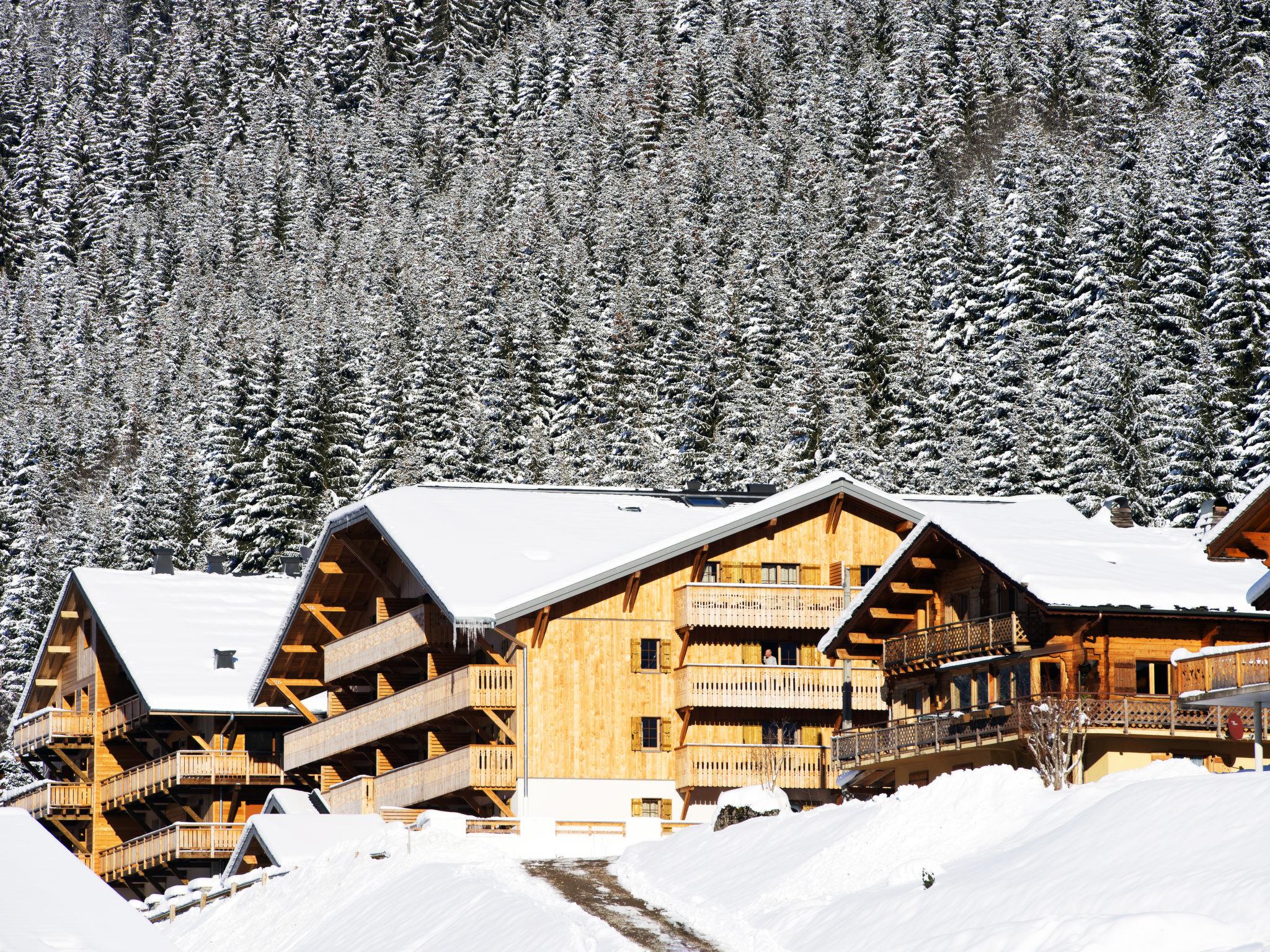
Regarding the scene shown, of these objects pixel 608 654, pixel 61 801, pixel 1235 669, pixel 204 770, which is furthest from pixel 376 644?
pixel 1235 669

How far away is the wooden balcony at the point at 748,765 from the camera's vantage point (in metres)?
54.8

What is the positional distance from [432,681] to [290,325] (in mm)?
122623

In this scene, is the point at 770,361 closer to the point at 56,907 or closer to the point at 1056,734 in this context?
the point at 1056,734

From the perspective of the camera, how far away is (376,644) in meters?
60.6

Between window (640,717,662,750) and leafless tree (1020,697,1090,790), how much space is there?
43.9ft

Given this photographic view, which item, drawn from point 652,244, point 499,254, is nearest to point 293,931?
point 652,244

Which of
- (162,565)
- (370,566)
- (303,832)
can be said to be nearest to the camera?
(303,832)

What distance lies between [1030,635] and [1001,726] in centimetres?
235

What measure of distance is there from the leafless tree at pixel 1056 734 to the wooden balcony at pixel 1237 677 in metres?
2.73

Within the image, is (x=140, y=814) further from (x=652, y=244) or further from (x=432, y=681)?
(x=652, y=244)

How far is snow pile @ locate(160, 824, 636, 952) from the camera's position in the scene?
3569cm

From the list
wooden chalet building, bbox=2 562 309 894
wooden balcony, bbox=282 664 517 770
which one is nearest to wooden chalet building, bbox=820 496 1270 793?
→ wooden balcony, bbox=282 664 517 770

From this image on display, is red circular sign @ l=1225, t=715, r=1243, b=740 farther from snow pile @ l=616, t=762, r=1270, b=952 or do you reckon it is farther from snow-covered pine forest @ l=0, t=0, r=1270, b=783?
snow-covered pine forest @ l=0, t=0, r=1270, b=783

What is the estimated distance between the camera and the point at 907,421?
97.2 meters
